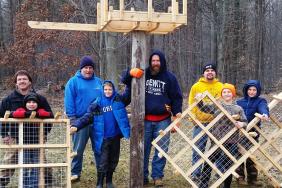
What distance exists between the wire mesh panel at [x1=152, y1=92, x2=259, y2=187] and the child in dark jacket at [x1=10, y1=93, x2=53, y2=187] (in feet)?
4.53

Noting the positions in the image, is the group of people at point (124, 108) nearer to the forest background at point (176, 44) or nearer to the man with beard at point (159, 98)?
the man with beard at point (159, 98)

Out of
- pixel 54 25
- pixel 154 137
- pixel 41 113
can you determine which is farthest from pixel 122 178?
pixel 54 25

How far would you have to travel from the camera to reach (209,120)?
5535 mm

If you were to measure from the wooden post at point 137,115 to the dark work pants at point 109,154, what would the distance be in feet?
0.84

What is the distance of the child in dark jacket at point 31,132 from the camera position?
4.68 metres

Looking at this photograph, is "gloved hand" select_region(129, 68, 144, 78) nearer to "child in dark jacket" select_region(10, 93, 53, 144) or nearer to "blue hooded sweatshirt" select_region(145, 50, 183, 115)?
"blue hooded sweatshirt" select_region(145, 50, 183, 115)

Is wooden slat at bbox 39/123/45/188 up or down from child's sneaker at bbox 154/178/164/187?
up

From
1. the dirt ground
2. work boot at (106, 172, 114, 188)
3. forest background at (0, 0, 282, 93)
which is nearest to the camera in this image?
work boot at (106, 172, 114, 188)

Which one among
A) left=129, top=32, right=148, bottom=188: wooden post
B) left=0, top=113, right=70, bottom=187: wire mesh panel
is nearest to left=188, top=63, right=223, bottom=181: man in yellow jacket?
left=129, top=32, right=148, bottom=188: wooden post

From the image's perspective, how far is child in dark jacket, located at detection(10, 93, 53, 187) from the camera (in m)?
4.68

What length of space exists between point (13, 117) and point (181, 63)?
1541 centimetres

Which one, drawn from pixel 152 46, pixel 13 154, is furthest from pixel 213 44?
pixel 13 154

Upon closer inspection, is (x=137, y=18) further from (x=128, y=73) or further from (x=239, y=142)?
(x=239, y=142)

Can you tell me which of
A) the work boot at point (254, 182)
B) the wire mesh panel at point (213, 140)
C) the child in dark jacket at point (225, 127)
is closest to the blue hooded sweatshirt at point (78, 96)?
the wire mesh panel at point (213, 140)
